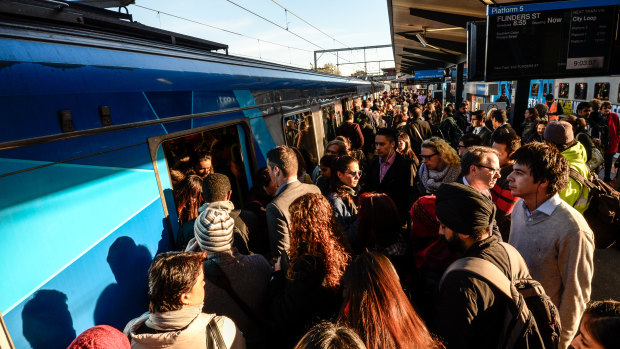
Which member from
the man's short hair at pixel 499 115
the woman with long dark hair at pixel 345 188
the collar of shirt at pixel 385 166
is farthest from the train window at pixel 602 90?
the woman with long dark hair at pixel 345 188

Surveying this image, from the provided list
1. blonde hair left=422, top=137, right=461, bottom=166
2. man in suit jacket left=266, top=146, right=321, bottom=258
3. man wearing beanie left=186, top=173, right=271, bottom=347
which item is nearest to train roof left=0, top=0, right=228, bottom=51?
man wearing beanie left=186, top=173, right=271, bottom=347

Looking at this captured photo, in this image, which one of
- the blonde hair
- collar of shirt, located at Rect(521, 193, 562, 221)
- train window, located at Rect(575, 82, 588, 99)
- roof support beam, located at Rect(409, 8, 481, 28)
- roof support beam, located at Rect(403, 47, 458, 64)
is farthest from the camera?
roof support beam, located at Rect(403, 47, 458, 64)

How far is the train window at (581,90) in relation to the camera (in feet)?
41.9

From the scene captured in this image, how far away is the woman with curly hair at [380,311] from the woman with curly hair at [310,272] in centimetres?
36

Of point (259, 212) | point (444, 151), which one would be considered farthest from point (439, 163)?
point (259, 212)

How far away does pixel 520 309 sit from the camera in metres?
1.39

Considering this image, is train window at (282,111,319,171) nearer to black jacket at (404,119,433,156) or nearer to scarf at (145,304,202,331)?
black jacket at (404,119,433,156)

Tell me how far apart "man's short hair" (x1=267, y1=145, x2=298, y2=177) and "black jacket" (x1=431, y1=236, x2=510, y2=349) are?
1522 mm

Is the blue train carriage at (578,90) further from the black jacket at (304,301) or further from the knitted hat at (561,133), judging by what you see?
the black jacket at (304,301)

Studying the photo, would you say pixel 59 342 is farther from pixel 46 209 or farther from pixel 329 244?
pixel 329 244

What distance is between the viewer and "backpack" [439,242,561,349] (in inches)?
55.6

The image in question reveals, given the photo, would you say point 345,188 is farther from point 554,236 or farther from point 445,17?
point 445,17

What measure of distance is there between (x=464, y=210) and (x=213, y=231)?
4.22 ft

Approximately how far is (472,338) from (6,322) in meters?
1.88
